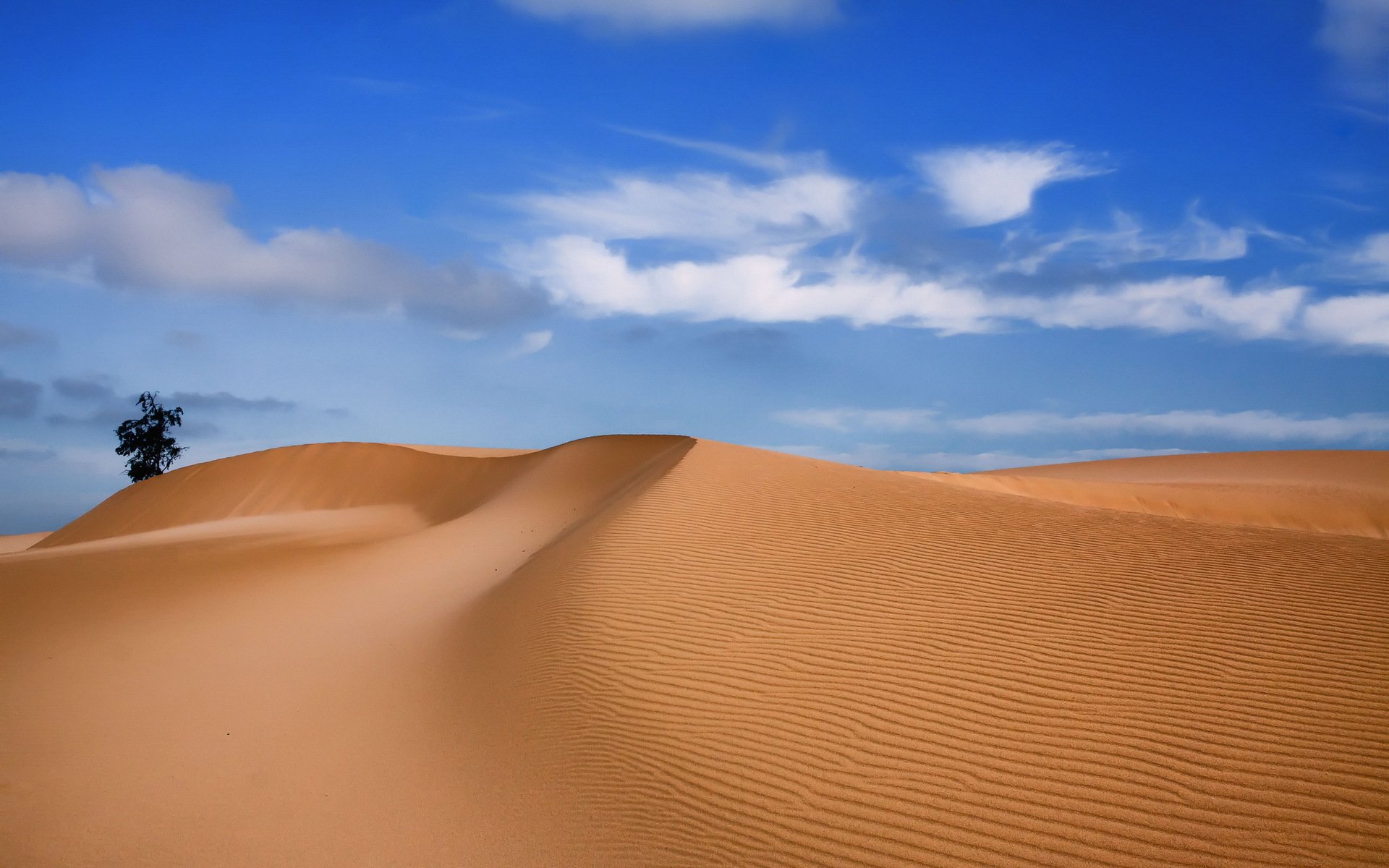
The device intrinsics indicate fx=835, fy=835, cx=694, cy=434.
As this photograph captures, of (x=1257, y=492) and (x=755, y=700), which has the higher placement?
(x=1257, y=492)

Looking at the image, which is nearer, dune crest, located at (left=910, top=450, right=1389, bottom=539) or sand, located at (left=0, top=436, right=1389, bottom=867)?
sand, located at (left=0, top=436, right=1389, bottom=867)

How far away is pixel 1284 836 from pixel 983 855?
63.0 inches

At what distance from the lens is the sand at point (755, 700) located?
523 centimetres

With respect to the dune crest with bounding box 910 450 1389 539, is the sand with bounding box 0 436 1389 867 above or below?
below

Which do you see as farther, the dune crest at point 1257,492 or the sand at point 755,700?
the dune crest at point 1257,492

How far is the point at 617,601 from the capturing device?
10.0 metres

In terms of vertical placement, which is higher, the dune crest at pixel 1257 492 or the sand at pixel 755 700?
the dune crest at pixel 1257 492

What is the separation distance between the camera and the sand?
17.1 feet

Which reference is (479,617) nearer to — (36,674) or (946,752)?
(36,674)

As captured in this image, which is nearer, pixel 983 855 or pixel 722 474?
pixel 983 855

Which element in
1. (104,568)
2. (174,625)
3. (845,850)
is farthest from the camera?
(104,568)

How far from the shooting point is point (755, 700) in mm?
7055

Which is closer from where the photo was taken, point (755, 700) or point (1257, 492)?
point (755, 700)

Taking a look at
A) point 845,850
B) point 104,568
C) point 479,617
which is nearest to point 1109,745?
point 845,850
